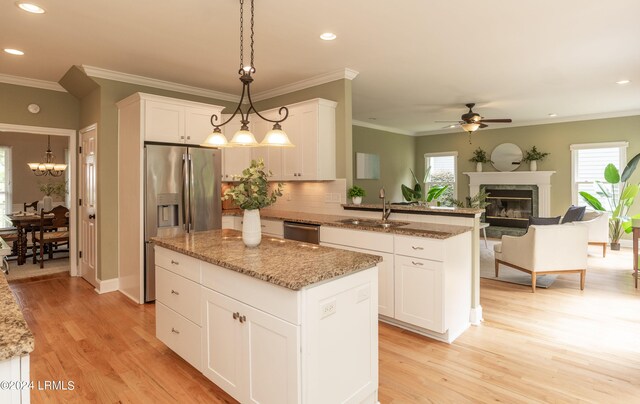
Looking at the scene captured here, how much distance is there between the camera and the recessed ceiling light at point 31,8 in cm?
276

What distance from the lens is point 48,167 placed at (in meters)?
7.97

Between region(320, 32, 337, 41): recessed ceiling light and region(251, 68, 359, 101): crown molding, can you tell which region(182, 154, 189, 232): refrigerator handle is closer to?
region(251, 68, 359, 101): crown molding

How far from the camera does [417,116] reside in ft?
24.3

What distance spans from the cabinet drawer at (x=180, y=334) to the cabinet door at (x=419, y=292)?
1708 mm

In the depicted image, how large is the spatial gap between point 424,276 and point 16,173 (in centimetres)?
945

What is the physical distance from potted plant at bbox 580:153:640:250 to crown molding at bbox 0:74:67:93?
890 centimetres

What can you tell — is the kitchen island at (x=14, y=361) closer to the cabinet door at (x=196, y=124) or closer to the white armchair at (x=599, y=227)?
the cabinet door at (x=196, y=124)

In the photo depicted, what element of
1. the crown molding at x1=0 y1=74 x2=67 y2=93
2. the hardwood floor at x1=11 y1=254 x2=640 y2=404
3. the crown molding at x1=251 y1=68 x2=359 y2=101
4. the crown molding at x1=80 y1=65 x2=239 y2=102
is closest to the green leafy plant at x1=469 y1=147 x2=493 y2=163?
the hardwood floor at x1=11 y1=254 x2=640 y2=404

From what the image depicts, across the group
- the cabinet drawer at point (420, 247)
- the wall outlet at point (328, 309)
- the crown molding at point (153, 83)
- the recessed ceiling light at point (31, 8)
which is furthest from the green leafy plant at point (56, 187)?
the wall outlet at point (328, 309)

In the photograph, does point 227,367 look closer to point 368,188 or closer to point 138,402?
point 138,402

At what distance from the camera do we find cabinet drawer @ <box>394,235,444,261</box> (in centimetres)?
295

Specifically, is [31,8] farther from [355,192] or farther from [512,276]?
[512,276]

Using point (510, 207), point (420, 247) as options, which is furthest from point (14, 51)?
point (510, 207)

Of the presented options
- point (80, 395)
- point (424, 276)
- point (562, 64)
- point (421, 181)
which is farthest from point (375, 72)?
point (421, 181)
